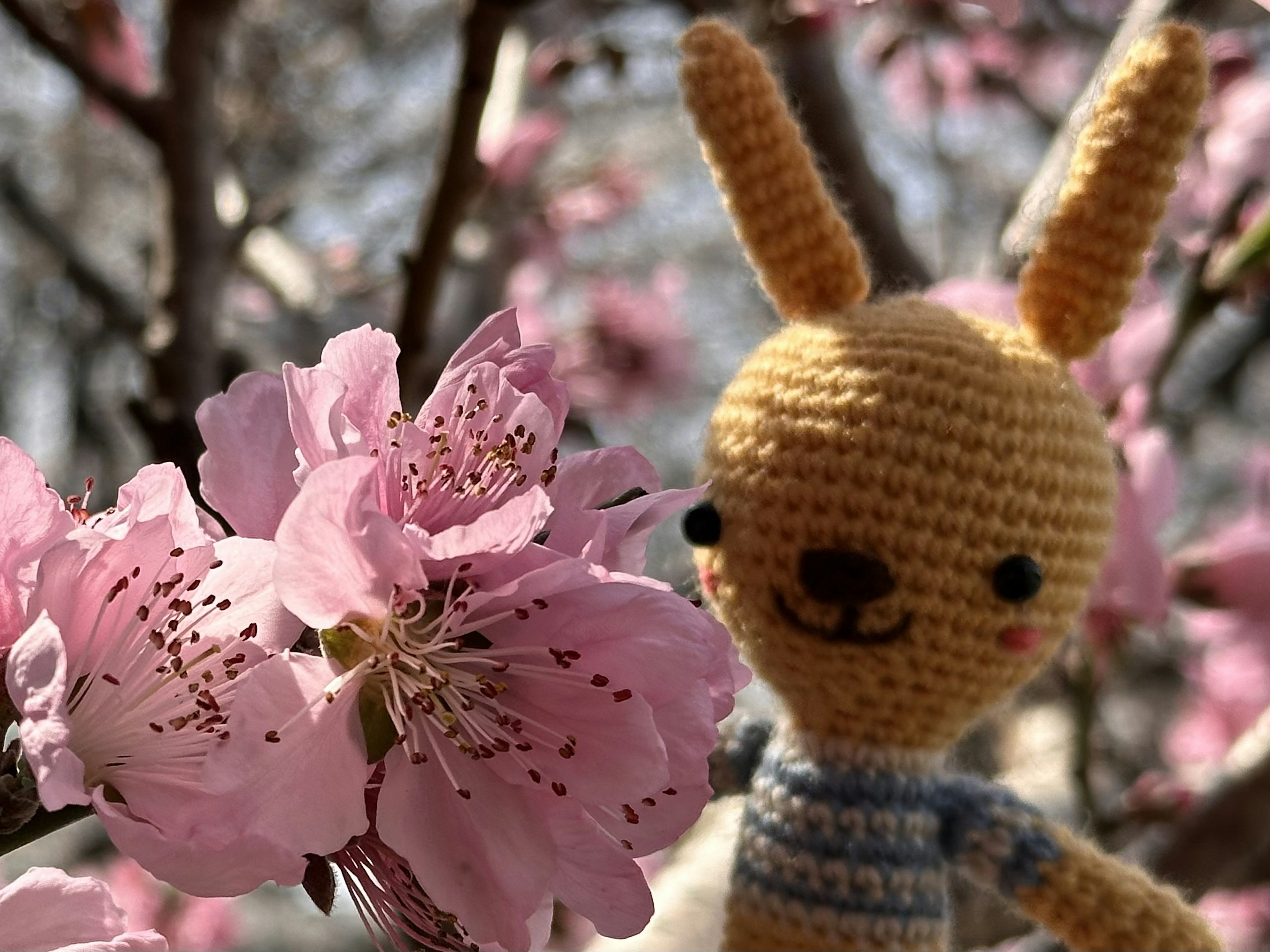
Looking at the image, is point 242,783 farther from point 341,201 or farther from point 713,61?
point 341,201

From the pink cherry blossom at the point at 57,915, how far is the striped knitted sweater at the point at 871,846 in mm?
233

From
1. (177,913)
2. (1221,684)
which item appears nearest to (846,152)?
(1221,684)

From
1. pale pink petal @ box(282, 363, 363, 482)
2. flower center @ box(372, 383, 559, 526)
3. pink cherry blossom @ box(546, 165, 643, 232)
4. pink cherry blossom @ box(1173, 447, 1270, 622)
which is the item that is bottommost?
pink cherry blossom @ box(1173, 447, 1270, 622)

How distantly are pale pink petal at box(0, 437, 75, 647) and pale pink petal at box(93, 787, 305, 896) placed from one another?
0.06 meters

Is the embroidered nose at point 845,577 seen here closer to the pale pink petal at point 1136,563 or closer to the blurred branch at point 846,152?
the pale pink petal at point 1136,563

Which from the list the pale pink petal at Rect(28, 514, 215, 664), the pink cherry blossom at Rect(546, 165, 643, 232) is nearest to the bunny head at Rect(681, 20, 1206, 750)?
the pale pink petal at Rect(28, 514, 215, 664)

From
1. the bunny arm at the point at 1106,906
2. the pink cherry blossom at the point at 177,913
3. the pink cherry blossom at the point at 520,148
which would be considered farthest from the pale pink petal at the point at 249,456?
the pink cherry blossom at the point at 177,913

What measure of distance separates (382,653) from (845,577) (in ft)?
0.59

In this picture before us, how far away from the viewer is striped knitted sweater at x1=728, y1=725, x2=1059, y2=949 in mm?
440

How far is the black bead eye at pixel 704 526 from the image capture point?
449 mm

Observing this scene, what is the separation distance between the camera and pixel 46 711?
27 cm

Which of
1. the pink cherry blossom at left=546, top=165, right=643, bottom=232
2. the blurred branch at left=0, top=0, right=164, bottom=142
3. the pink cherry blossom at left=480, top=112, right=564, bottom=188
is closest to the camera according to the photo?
the blurred branch at left=0, top=0, right=164, bottom=142

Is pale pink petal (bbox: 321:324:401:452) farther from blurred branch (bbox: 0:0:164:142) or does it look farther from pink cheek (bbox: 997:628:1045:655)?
blurred branch (bbox: 0:0:164:142)

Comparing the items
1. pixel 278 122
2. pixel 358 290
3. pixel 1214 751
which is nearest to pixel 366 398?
pixel 358 290
